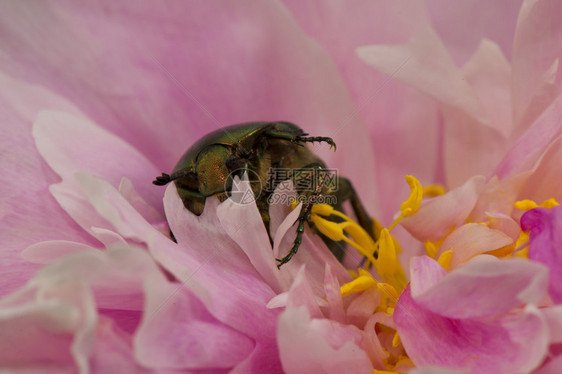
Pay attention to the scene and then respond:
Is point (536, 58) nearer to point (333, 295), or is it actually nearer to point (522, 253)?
point (522, 253)

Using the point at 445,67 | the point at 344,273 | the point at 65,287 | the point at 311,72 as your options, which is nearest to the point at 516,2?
the point at 445,67

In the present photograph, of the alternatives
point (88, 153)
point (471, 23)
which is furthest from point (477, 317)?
point (471, 23)

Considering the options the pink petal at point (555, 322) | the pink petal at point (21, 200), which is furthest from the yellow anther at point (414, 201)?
the pink petal at point (21, 200)

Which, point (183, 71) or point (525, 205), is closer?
point (525, 205)

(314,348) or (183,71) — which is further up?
(183,71)

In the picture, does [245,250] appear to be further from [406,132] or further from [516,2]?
[516,2]

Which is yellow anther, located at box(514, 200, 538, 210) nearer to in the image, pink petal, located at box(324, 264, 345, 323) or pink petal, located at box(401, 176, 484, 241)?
pink petal, located at box(401, 176, 484, 241)

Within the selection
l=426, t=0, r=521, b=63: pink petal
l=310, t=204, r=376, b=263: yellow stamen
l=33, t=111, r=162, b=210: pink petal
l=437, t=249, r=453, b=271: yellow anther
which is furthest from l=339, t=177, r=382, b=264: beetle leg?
l=426, t=0, r=521, b=63: pink petal

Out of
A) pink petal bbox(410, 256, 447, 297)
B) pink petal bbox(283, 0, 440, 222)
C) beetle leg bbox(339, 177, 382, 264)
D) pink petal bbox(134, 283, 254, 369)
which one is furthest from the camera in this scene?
pink petal bbox(283, 0, 440, 222)
